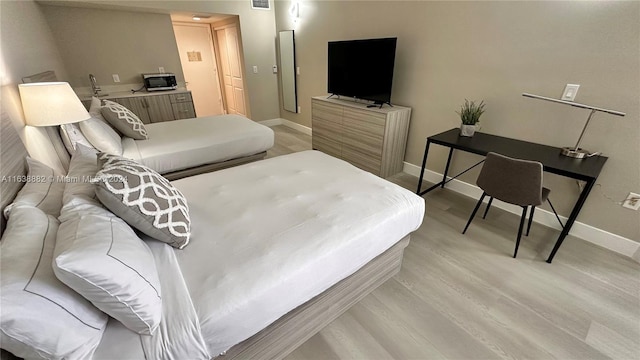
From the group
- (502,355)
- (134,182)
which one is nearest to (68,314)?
(134,182)

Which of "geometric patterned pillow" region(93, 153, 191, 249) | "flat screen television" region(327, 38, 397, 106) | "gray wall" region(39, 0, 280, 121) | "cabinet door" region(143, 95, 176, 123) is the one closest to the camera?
"geometric patterned pillow" region(93, 153, 191, 249)

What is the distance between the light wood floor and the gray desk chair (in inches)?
11.3

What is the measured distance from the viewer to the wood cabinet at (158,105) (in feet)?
12.5

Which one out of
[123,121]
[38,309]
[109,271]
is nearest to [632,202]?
[109,271]

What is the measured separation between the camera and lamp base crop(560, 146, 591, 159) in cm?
193

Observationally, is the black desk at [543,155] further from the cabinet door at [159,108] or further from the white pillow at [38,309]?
the cabinet door at [159,108]

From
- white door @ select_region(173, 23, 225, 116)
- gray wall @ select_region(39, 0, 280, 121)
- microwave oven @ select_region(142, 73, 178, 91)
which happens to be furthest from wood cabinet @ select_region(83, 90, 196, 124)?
white door @ select_region(173, 23, 225, 116)

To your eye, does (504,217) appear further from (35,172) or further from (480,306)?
(35,172)

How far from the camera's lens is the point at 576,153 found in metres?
1.94

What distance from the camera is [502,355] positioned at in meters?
1.36

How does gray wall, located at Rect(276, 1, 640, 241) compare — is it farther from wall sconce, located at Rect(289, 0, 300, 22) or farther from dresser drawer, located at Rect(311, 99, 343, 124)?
wall sconce, located at Rect(289, 0, 300, 22)

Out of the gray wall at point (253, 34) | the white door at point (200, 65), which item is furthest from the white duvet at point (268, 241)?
the white door at point (200, 65)

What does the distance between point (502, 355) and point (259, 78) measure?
5099mm

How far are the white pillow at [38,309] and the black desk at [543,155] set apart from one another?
2.50 metres
